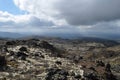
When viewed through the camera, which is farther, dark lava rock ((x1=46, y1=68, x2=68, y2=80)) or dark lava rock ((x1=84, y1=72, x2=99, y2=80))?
dark lava rock ((x1=84, y1=72, x2=99, y2=80))

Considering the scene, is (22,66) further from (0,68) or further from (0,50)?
(0,50)

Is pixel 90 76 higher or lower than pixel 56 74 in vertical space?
lower

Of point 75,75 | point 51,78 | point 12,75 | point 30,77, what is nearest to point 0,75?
point 12,75

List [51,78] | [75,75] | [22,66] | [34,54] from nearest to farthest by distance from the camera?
1. [51,78]
2. [75,75]
3. [22,66]
4. [34,54]

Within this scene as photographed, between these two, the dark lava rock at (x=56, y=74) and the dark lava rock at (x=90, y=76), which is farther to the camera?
the dark lava rock at (x=90, y=76)

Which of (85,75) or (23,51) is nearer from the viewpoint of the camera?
(85,75)

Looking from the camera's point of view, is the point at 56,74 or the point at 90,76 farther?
the point at 90,76

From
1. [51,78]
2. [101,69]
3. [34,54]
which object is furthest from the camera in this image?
[34,54]

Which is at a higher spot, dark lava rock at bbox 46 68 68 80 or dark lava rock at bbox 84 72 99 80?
dark lava rock at bbox 46 68 68 80

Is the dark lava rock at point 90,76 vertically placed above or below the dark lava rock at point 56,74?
below
